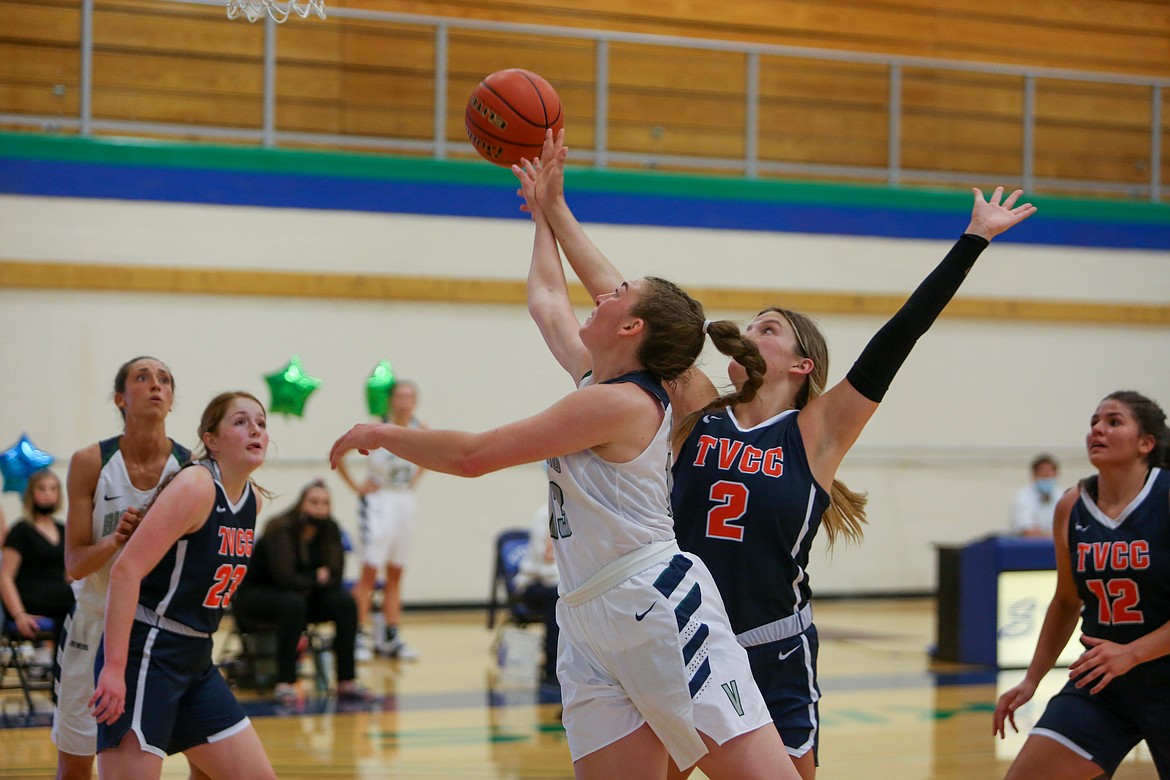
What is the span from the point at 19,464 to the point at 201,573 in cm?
375

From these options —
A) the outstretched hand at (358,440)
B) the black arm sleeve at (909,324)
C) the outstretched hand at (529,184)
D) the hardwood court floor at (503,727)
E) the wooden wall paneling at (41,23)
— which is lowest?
the hardwood court floor at (503,727)

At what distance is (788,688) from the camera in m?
3.35

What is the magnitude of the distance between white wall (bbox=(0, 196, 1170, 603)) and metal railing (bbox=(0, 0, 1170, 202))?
597 mm

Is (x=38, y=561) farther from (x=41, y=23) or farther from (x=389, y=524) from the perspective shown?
(x=41, y=23)

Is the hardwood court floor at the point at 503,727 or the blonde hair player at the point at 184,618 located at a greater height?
the blonde hair player at the point at 184,618

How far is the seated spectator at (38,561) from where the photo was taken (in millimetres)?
7320

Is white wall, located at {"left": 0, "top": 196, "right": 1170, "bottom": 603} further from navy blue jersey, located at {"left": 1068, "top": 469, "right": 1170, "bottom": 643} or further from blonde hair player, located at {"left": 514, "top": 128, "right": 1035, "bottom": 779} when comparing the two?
blonde hair player, located at {"left": 514, "top": 128, "right": 1035, "bottom": 779}

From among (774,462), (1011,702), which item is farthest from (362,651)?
(774,462)

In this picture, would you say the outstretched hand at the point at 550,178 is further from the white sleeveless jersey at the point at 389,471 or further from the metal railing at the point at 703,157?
the metal railing at the point at 703,157

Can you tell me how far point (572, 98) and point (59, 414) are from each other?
15.7 feet

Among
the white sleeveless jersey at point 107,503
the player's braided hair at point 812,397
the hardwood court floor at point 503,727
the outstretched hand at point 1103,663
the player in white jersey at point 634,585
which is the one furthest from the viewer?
the hardwood court floor at point 503,727

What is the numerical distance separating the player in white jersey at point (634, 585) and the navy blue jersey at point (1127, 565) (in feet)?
5.03

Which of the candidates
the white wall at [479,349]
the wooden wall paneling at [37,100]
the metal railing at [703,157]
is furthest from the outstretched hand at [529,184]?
the wooden wall paneling at [37,100]

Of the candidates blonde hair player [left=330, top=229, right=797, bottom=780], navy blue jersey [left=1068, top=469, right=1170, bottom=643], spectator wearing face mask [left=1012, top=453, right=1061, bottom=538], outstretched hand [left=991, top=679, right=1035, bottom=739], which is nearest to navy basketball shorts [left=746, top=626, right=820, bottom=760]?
blonde hair player [left=330, top=229, right=797, bottom=780]
